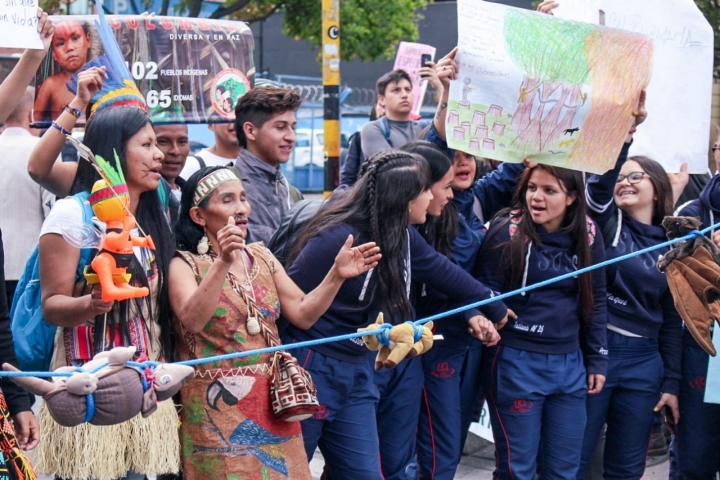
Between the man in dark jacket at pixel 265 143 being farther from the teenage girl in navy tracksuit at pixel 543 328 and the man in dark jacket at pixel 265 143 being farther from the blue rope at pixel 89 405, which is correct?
the blue rope at pixel 89 405

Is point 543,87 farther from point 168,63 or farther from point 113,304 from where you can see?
point 113,304

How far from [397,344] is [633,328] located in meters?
1.66

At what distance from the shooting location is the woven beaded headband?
3.59 m

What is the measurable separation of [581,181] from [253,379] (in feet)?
6.19

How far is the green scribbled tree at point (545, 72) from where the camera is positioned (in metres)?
4.03

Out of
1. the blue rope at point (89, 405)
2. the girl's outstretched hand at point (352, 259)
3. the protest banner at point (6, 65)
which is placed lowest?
the blue rope at point (89, 405)

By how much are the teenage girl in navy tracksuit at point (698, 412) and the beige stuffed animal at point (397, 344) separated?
5.79ft

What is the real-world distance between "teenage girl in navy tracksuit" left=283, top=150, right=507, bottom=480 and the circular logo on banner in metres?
1.04

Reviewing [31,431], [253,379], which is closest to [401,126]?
[253,379]

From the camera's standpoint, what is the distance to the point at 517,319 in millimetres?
4289

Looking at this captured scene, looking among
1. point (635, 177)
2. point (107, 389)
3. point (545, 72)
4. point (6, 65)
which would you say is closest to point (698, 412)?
point (635, 177)

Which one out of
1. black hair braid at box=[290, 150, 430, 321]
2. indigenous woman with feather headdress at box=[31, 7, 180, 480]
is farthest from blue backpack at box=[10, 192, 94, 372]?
black hair braid at box=[290, 150, 430, 321]

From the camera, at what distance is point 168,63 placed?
14.8 ft

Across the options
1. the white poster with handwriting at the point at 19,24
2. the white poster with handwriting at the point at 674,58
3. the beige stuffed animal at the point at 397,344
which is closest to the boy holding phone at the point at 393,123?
the white poster with handwriting at the point at 674,58
